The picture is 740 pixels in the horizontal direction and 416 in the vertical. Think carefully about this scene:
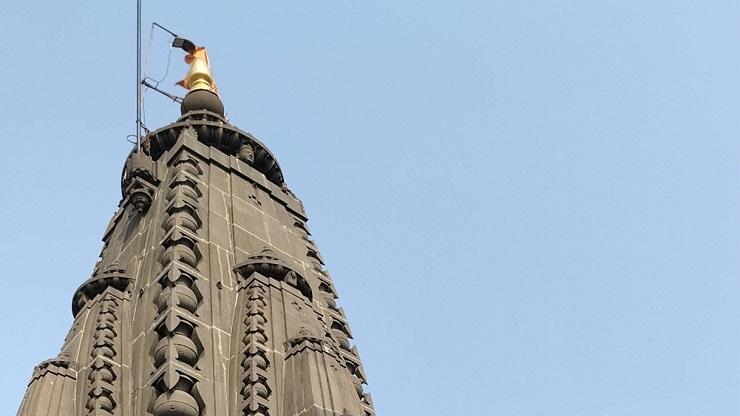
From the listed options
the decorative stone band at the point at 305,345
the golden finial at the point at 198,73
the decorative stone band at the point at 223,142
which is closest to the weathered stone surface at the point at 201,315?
the decorative stone band at the point at 305,345

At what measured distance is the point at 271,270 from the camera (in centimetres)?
3073

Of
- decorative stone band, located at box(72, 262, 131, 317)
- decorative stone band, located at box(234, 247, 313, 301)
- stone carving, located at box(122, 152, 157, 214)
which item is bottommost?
decorative stone band, located at box(234, 247, 313, 301)

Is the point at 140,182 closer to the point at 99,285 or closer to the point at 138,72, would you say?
the point at 99,285

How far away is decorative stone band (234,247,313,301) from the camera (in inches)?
1207

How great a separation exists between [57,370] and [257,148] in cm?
1720

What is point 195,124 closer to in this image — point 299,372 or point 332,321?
point 332,321

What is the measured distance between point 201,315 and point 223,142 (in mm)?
15085

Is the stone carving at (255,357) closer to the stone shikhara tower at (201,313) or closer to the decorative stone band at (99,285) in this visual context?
the stone shikhara tower at (201,313)

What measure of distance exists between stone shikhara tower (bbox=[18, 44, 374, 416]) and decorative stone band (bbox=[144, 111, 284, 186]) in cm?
186

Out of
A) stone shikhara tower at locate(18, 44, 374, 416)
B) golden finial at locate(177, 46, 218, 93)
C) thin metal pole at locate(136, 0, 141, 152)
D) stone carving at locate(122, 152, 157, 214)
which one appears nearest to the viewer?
stone shikhara tower at locate(18, 44, 374, 416)

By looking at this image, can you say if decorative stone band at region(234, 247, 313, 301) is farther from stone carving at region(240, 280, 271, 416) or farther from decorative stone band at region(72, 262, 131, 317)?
decorative stone band at region(72, 262, 131, 317)

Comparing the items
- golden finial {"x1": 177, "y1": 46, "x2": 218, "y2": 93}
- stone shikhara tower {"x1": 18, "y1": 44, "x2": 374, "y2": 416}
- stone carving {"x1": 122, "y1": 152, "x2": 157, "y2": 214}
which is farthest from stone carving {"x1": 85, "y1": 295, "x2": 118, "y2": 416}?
golden finial {"x1": 177, "y1": 46, "x2": 218, "y2": 93}

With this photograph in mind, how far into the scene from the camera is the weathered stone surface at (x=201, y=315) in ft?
83.7

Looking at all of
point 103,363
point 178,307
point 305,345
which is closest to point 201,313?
point 178,307
